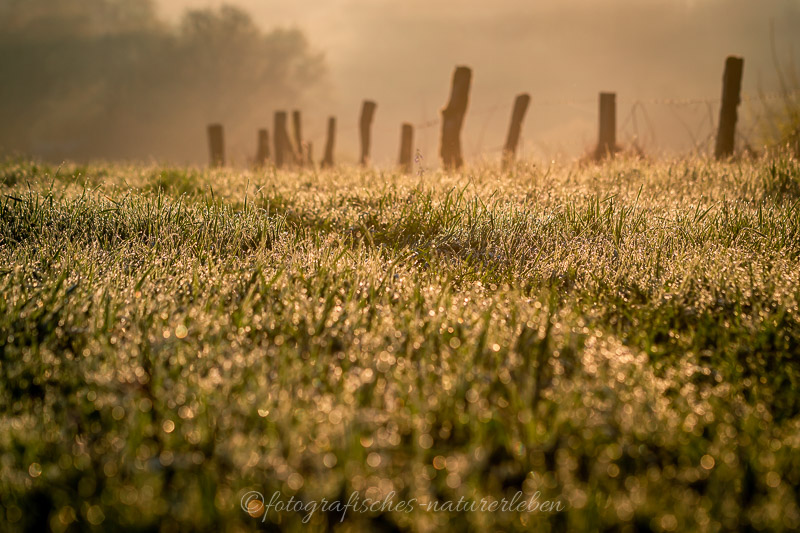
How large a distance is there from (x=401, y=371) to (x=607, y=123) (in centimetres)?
1118

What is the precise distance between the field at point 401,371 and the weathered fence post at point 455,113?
6651mm

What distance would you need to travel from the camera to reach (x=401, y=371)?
7.17 feet

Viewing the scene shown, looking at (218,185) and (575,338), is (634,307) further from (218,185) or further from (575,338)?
(218,185)

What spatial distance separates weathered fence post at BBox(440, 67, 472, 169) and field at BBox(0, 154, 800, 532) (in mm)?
6651

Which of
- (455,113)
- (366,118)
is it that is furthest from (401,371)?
(366,118)

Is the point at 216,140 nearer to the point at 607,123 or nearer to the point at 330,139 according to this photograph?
the point at 330,139

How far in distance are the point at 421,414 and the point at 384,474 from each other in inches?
11.1

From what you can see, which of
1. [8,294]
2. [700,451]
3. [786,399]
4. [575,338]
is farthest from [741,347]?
[8,294]

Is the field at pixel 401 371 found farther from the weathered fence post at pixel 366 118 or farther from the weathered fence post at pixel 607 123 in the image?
the weathered fence post at pixel 366 118

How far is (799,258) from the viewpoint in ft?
11.4

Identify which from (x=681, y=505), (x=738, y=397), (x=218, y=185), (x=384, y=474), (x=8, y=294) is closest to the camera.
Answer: (x=681, y=505)
